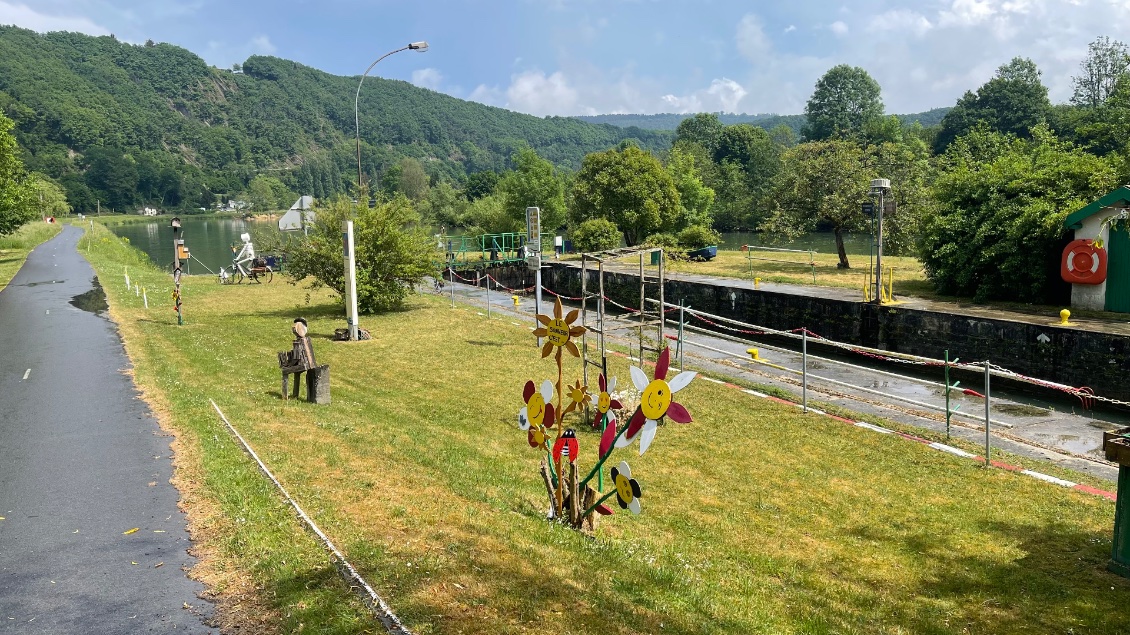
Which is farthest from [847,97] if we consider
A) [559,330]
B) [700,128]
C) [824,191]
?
[559,330]

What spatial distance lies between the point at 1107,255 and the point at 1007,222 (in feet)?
11.6

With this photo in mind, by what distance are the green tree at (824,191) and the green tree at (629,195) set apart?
12.3 m

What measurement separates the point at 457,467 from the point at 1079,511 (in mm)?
7132

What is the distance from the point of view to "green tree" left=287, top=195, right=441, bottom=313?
2411cm

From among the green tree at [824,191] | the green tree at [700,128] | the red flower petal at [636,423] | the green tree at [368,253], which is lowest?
the red flower petal at [636,423]

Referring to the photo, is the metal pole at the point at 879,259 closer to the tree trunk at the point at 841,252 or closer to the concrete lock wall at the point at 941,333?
the concrete lock wall at the point at 941,333

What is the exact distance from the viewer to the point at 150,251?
236 feet

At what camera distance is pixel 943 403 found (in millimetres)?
15766

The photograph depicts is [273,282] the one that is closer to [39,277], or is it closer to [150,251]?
[39,277]

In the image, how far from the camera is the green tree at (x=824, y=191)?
106 ft

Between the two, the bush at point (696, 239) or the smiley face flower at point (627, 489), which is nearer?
the smiley face flower at point (627, 489)

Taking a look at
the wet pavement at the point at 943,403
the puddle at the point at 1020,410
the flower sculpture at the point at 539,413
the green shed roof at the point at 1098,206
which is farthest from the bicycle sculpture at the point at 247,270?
the green shed roof at the point at 1098,206

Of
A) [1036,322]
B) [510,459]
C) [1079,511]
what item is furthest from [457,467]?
[1036,322]

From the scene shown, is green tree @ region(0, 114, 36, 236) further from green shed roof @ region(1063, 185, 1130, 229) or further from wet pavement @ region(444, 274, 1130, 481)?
green shed roof @ region(1063, 185, 1130, 229)
